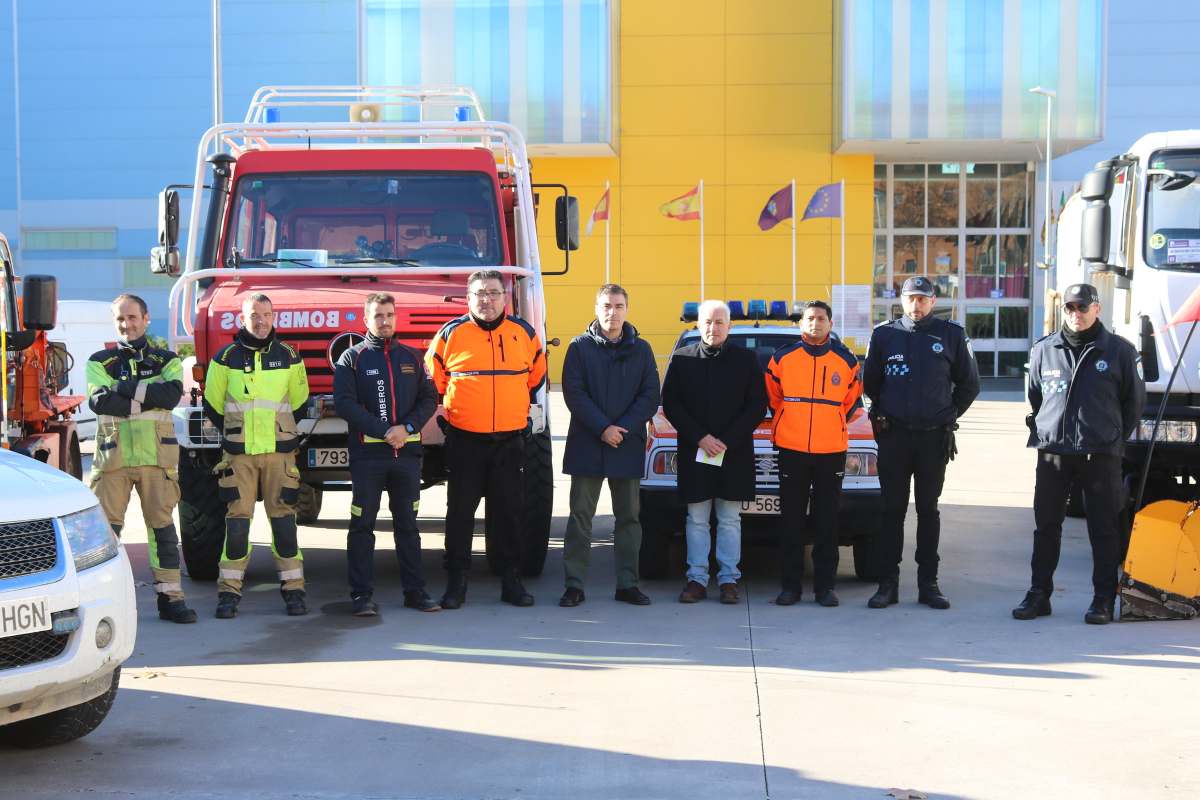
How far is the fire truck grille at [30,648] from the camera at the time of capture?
487 centimetres

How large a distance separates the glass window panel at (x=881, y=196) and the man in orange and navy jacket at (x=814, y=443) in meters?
31.0

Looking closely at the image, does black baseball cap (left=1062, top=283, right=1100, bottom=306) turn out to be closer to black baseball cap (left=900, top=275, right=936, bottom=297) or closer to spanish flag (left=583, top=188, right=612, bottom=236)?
black baseball cap (left=900, top=275, right=936, bottom=297)

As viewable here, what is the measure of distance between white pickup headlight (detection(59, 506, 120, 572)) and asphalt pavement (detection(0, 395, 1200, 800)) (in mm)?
777

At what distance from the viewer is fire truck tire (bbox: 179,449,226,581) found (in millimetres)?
8648

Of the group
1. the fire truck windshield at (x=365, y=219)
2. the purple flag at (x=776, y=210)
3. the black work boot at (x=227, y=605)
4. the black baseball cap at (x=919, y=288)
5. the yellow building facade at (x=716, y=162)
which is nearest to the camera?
the black work boot at (x=227, y=605)

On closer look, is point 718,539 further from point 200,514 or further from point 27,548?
point 27,548

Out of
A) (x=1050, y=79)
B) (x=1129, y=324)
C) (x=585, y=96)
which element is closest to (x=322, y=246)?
(x=1129, y=324)

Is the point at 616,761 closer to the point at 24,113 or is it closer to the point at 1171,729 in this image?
the point at 1171,729

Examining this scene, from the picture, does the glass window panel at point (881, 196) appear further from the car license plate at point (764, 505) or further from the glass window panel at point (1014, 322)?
the car license plate at point (764, 505)

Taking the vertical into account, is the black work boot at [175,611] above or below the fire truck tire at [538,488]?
below

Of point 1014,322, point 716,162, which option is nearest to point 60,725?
point 716,162

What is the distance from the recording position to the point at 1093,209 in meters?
10.0

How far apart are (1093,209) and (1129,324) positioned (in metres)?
0.86

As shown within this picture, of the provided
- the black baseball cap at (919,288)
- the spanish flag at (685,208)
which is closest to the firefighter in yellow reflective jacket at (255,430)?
the black baseball cap at (919,288)
